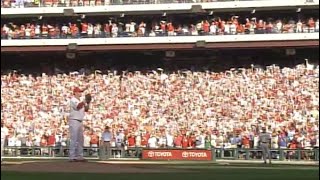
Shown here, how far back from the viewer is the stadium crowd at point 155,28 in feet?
140

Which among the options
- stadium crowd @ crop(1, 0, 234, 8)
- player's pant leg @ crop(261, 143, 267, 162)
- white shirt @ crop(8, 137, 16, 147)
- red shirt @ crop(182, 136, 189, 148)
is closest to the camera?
player's pant leg @ crop(261, 143, 267, 162)

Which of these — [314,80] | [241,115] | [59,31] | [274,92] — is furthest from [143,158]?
[59,31]

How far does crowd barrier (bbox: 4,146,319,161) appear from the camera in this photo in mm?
27797

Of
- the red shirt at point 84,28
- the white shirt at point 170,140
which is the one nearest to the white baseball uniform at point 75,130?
the white shirt at point 170,140

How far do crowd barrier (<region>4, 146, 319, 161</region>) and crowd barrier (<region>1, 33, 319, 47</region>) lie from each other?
13.7 meters

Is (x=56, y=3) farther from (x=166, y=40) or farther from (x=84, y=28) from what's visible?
(x=166, y=40)

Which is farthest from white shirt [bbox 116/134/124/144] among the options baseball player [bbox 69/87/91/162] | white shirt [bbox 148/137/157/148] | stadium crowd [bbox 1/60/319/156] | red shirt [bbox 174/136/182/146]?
baseball player [bbox 69/87/91/162]

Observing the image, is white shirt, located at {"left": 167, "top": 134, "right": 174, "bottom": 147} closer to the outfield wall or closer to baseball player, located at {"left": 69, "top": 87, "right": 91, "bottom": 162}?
the outfield wall

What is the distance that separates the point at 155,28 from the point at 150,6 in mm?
1527

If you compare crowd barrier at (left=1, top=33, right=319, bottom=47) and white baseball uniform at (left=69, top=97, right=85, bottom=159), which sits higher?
crowd barrier at (left=1, top=33, right=319, bottom=47)

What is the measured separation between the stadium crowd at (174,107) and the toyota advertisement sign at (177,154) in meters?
2.76

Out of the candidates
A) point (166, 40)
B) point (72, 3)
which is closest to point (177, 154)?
point (166, 40)

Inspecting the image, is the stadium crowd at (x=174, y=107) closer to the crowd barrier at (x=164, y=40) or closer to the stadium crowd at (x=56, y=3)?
the crowd barrier at (x=164, y=40)

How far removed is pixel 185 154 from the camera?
28219mm
